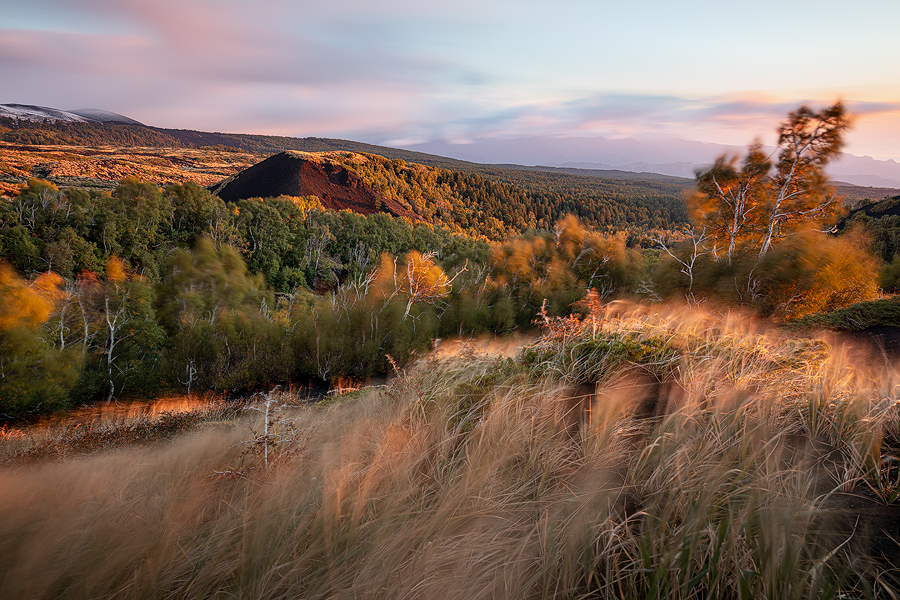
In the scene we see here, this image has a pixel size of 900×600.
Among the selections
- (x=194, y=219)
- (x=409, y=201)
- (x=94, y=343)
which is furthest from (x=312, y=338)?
(x=409, y=201)

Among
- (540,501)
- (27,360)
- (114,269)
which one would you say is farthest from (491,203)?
(540,501)

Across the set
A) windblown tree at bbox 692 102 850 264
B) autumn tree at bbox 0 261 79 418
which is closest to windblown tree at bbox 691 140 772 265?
windblown tree at bbox 692 102 850 264

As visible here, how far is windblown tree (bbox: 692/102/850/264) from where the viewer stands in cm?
1152

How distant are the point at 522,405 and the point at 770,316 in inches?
438

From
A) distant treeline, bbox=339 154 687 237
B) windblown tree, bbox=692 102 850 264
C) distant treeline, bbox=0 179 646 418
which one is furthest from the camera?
distant treeline, bbox=339 154 687 237

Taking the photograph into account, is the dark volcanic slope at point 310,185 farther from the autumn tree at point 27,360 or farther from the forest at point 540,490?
the forest at point 540,490

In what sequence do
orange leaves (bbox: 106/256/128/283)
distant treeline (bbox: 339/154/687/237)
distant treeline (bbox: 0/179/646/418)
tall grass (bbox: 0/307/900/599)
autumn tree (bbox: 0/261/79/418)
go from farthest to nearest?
distant treeline (bbox: 339/154/687/237) < orange leaves (bbox: 106/256/128/283) < distant treeline (bbox: 0/179/646/418) < autumn tree (bbox: 0/261/79/418) < tall grass (bbox: 0/307/900/599)

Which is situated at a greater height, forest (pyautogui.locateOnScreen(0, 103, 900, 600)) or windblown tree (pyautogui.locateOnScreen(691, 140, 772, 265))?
windblown tree (pyautogui.locateOnScreen(691, 140, 772, 265))

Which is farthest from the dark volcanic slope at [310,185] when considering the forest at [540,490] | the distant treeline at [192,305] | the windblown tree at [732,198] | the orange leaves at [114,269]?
the forest at [540,490]

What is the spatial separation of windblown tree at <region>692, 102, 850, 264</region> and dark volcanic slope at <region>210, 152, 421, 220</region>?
252 feet

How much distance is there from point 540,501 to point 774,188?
15558 mm

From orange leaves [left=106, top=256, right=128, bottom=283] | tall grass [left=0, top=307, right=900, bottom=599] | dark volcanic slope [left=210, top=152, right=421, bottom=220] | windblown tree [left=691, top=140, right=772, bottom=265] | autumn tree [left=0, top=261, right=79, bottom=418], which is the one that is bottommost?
autumn tree [left=0, top=261, right=79, bottom=418]

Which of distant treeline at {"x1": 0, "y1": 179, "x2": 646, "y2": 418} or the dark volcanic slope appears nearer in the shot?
distant treeline at {"x1": 0, "y1": 179, "x2": 646, "y2": 418}

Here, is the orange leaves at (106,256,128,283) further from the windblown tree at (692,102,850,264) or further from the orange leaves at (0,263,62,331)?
the windblown tree at (692,102,850,264)
